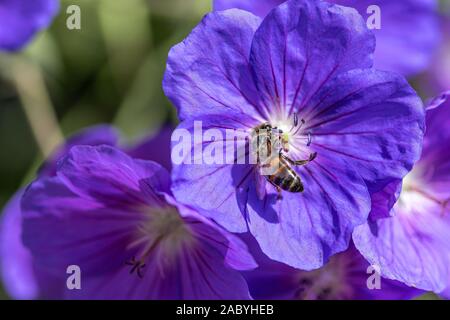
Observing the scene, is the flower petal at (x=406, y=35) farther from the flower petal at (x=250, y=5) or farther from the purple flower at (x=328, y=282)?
the purple flower at (x=328, y=282)

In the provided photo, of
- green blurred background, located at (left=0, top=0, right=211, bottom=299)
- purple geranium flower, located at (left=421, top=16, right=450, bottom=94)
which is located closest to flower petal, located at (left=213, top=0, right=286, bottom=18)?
green blurred background, located at (left=0, top=0, right=211, bottom=299)

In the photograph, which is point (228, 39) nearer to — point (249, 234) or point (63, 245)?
point (249, 234)

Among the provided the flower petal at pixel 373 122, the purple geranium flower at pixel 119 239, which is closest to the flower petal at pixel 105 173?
the purple geranium flower at pixel 119 239

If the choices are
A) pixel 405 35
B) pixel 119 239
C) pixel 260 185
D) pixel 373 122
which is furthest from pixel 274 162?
pixel 405 35

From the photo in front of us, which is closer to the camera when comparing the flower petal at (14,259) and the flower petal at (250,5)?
the flower petal at (250,5)

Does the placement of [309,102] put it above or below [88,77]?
above

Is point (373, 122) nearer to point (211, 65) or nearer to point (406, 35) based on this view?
point (211, 65)

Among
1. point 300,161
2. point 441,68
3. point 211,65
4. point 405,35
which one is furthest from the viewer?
point 441,68
